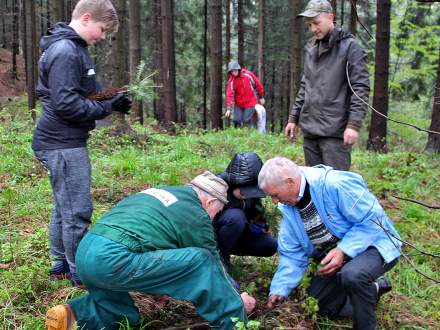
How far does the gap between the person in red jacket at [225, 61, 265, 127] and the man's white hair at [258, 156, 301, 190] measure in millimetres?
8390

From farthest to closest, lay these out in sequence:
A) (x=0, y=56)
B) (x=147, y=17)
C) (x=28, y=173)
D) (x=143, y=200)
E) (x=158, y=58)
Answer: (x=0, y=56)
(x=147, y=17)
(x=158, y=58)
(x=28, y=173)
(x=143, y=200)

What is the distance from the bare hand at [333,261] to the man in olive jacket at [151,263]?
28.9 inches

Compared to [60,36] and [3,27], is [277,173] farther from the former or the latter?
[3,27]

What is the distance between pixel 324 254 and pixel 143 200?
1463 millimetres

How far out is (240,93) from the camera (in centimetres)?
1152

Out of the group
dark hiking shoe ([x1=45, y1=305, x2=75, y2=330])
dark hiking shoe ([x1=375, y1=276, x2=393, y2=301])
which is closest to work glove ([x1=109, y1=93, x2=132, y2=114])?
dark hiking shoe ([x1=45, y1=305, x2=75, y2=330])

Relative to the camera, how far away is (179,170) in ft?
21.2

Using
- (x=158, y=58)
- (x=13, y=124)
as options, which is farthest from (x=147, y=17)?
(x=13, y=124)

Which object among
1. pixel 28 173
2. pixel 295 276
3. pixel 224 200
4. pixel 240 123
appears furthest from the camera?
pixel 240 123

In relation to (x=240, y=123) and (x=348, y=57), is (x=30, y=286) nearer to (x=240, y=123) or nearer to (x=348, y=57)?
(x=348, y=57)

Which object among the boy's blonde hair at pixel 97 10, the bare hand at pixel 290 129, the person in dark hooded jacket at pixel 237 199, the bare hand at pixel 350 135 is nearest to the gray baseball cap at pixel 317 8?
the bare hand at pixel 350 135

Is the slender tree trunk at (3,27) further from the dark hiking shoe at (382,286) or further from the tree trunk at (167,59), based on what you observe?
the dark hiking shoe at (382,286)

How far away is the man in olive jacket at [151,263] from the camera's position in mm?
2619

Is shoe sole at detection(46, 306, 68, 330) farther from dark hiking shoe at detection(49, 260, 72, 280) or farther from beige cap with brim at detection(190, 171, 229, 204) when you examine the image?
beige cap with brim at detection(190, 171, 229, 204)
